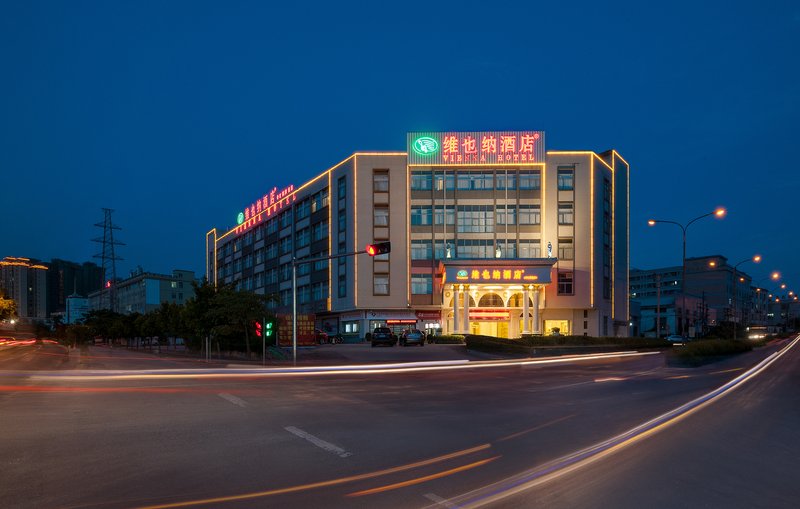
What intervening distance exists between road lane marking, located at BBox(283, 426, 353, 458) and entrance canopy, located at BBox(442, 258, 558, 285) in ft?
181

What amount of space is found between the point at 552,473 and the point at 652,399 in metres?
9.12

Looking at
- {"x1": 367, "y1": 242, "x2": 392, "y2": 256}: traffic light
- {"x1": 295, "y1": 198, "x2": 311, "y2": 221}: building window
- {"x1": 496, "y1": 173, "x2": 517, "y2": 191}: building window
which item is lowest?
{"x1": 367, "y1": 242, "x2": 392, "y2": 256}: traffic light

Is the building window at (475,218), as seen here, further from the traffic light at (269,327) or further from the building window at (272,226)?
the traffic light at (269,327)

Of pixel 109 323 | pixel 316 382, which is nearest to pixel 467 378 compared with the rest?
pixel 316 382

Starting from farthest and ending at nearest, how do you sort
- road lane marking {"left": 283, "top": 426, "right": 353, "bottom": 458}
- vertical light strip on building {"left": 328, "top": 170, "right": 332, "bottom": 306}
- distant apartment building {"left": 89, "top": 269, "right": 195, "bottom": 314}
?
distant apartment building {"left": 89, "top": 269, "right": 195, "bottom": 314}
vertical light strip on building {"left": 328, "top": 170, "right": 332, "bottom": 306}
road lane marking {"left": 283, "top": 426, "right": 353, "bottom": 458}

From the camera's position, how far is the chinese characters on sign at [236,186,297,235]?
91125 mm

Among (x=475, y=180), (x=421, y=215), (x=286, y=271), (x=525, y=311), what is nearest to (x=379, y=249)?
(x=525, y=311)

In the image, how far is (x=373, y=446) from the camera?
9.48 m

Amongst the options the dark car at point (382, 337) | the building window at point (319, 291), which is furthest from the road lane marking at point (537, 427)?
the building window at point (319, 291)

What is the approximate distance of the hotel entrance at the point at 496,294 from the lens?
65812 mm

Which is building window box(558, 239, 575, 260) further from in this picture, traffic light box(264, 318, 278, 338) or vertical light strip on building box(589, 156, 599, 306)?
traffic light box(264, 318, 278, 338)

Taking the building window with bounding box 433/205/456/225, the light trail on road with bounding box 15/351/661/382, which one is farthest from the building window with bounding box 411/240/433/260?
the light trail on road with bounding box 15/351/661/382

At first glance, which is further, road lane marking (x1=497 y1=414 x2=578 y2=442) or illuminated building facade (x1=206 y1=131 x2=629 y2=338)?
illuminated building facade (x1=206 y1=131 x2=629 y2=338)

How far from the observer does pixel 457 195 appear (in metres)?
73.2
